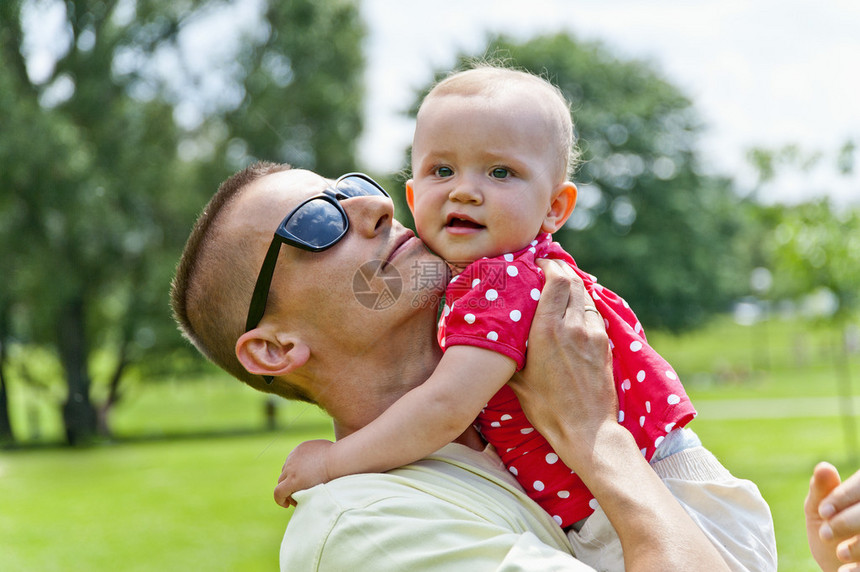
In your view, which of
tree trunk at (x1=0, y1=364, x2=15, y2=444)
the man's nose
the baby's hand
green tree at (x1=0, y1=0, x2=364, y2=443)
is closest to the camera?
the baby's hand

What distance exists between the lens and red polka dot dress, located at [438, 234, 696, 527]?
2.06 metres

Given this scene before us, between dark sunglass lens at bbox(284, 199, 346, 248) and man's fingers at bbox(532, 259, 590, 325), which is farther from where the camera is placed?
dark sunglass lens at bbox(284, 199, 346, 248)

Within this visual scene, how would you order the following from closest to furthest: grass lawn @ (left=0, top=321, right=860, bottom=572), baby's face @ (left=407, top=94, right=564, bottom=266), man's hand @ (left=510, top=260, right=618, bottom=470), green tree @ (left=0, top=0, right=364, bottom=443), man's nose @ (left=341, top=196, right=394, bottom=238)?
man's hand @ (left=510, top=260, right=618, bottom=470) → baby's face @ (left=407, top=94, right=564, bottom=266) → man's nose @ (left=341, top=196, right=394, bottom=238) → grass lawn @ (left=0, top=321, right=860, bottom=572) → green tree @ (left=0, top=0, right=364, bottom=443)

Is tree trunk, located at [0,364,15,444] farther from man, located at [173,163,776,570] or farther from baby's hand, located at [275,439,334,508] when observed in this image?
baby's hand, located at [275,439,334,508]

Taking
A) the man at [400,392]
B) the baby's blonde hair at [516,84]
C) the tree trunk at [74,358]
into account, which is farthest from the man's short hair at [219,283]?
the tree trunk at [74,358]

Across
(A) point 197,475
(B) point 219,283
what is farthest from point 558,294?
(A) point 197,475

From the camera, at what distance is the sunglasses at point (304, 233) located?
2262mm

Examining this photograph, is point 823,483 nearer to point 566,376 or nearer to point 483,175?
point 566,376

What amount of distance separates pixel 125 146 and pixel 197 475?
10871 mm

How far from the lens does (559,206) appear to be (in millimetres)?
2447

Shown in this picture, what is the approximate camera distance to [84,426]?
26.6m

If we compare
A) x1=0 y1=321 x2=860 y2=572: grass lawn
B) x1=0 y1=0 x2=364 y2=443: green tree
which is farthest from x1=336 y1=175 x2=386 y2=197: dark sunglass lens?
x1=0 y1=0 x2=364 y2=443: green tree

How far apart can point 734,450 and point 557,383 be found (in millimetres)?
19076

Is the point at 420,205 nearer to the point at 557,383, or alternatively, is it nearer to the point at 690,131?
the point at 557,383
